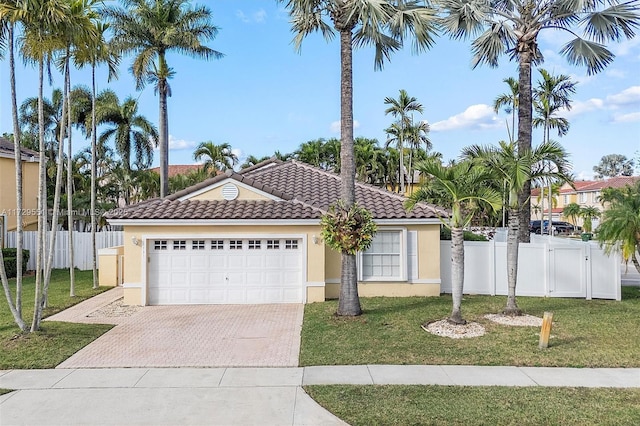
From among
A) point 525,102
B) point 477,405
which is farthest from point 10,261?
point 525,102

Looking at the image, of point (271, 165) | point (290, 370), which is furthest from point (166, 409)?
point (271, 165)

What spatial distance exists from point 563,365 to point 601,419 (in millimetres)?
2241

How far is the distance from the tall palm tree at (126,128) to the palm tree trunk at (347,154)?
1943 cm

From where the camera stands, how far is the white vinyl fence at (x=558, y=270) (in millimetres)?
13461

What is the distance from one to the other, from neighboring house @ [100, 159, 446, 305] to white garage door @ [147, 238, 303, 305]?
1.2 inches

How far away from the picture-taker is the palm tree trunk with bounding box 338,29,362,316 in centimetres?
1098

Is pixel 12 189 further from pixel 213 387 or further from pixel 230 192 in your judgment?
pixel 213 387

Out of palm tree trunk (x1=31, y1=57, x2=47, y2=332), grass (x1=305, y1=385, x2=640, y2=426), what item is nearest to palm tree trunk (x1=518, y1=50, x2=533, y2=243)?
grass (x1=305, y1=385, x2=640, y2=426)

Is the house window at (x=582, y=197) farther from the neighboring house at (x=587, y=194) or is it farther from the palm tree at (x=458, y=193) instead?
the palm tree at (x=458, y=193)

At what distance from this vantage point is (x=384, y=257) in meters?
14.0

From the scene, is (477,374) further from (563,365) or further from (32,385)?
(32,385)

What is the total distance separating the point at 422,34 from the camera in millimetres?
10969

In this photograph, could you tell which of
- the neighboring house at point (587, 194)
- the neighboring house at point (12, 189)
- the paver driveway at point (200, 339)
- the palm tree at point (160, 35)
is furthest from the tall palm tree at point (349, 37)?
the neighboring house at point (587, 194)

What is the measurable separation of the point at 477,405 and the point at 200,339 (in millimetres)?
6009
